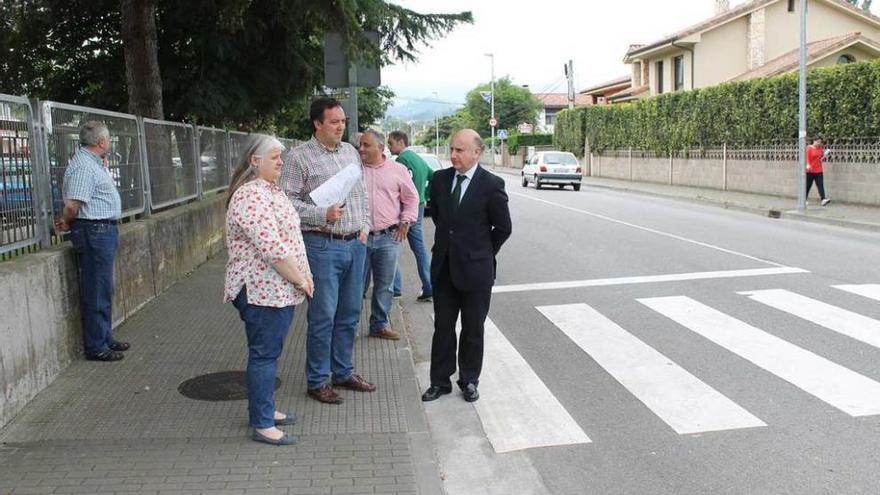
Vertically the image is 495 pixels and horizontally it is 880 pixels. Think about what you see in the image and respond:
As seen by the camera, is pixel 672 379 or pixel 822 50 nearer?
pixel 672 379

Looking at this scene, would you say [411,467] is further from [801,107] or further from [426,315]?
[801,107]

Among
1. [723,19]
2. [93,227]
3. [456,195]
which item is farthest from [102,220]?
[723,19]

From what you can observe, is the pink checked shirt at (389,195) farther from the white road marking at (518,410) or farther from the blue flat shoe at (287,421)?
the blue flat shoe at (287,421)

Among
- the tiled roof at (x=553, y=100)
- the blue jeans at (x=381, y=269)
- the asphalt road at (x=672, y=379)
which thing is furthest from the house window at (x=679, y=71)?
the tiled roof at (x=553, y=100)

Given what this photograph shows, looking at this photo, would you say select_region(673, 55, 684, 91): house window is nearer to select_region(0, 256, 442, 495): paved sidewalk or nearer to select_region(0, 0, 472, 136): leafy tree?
select_region(0, 0, 472, 136): leafy tree

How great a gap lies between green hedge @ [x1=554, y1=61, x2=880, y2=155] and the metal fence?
15801mm

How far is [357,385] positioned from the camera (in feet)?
18.0

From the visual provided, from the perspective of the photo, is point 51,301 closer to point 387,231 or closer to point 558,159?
point 387,231

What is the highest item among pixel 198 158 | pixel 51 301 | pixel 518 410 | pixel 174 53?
pixel 174 53

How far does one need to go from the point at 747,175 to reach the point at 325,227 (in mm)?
23289

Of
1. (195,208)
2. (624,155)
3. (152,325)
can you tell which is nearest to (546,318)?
(152,325)

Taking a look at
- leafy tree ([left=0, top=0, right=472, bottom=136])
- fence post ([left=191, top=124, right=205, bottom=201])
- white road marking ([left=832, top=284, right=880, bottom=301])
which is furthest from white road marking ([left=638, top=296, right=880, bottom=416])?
fence post ([left=191, top=124, right=205, bottom=201])

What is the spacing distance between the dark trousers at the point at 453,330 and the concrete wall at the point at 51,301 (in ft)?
8.86

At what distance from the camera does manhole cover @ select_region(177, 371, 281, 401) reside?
211 inches
